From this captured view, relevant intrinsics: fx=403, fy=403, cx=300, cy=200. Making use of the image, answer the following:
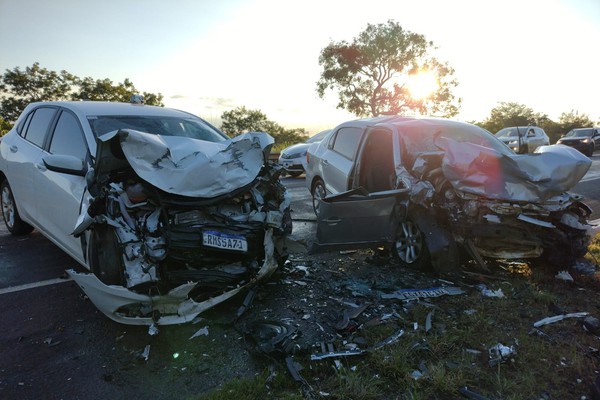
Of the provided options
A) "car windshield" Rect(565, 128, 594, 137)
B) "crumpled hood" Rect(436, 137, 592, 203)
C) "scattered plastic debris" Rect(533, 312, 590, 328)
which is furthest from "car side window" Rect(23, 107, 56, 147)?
"car windshield" Rect(565, 128, 594, 137)

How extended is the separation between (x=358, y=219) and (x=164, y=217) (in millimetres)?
2050

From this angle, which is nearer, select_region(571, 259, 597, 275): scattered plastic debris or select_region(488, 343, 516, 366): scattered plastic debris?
select_region(488, 343, 516, 366): scattered plastic debris

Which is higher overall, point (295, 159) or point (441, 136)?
point (441, 136)

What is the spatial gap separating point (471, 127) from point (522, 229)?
2037 mm

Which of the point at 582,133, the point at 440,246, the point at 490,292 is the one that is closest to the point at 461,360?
the point at 490,292

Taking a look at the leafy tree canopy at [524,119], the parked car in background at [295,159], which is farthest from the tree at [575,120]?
the parked car in background at [295,159]

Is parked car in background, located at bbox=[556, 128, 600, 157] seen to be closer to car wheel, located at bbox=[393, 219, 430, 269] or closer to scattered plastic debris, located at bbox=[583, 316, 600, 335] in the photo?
car wheel, located at bbox=[393, 219, 430, 269]

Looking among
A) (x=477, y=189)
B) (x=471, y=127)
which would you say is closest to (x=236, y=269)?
(x=477, y=189)

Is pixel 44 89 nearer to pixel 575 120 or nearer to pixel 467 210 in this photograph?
pixel 467 210

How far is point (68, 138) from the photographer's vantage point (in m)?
4.13

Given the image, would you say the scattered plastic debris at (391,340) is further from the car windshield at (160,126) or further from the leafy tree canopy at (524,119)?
the leafy tree canopy at (524,119)

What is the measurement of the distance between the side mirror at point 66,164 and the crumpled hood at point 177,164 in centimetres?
36

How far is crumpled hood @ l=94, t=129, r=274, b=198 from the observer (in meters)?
3.14

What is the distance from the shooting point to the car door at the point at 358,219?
13.9ft
